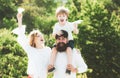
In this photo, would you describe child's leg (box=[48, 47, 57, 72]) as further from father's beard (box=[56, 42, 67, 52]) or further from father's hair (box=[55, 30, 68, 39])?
father's hair (box=[55, 30, 68, 39])

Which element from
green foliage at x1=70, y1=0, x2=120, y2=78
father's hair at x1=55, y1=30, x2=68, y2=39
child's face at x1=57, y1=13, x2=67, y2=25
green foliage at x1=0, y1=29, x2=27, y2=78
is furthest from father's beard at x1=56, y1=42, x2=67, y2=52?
green foliage at x1=70, y1=0, x2=120, y2=78

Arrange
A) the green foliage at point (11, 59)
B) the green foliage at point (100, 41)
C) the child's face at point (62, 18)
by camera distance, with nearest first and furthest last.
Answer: the child's face at point (62, 18) → the green foliage at point (11, 59) → the green foliage at point (100, 41)

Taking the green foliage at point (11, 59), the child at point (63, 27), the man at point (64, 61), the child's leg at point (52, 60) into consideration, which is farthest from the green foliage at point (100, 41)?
the child's leg at point (52, 60)

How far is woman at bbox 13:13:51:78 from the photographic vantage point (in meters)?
5.45

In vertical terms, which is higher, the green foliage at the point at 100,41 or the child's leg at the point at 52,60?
the green foliage at the point at 100,41

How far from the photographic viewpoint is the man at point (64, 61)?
5410 mm

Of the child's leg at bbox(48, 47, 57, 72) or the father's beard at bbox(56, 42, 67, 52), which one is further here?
the father's beard at bbox(56, 42, 67, 52)

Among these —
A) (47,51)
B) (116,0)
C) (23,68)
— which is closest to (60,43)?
(47,51)

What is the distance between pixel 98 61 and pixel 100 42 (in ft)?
4.86

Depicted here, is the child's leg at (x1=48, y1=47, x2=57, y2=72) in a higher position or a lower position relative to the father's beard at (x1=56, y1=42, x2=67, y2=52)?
lower

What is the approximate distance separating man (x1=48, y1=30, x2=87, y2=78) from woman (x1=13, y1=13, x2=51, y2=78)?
18 centimetres

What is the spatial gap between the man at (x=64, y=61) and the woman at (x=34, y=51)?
0.18m

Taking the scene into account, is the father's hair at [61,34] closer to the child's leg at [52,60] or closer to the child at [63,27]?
the child at [63,27]

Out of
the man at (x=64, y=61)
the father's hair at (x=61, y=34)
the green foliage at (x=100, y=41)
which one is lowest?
the man at (x=64, y=61)
